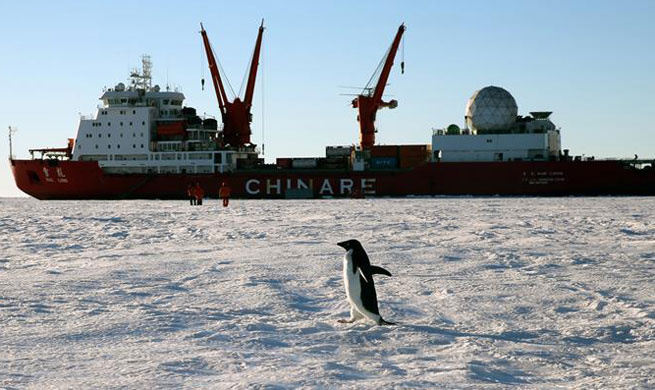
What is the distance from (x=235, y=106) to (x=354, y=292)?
50.3 m

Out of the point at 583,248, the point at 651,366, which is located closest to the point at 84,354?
the point at 651,366

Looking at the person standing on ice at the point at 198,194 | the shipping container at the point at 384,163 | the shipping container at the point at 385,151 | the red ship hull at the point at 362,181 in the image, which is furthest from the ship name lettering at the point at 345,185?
the person standing on ice at the point at 198,194

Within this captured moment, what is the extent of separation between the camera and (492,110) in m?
51.9

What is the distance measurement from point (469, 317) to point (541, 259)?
193 inches

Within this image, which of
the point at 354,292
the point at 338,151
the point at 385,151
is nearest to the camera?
the point at 354,292

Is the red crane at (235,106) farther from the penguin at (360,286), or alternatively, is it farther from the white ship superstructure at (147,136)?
the penguin at (360,286)

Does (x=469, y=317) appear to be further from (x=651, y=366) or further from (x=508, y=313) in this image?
(x=651, y=366)

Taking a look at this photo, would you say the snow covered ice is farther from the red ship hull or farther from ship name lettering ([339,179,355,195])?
ship name lettering ([339,179,355,195])

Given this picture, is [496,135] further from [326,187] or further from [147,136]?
[147,136]

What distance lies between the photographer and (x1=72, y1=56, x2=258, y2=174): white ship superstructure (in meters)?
56.5

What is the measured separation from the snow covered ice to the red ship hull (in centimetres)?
3303

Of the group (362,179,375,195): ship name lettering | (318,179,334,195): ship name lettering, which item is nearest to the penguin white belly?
(362,179,375,195): ship name lettering

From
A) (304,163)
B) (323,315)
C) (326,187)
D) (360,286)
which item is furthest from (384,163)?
(360,286)

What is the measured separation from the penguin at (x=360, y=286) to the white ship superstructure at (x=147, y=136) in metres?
47.7
